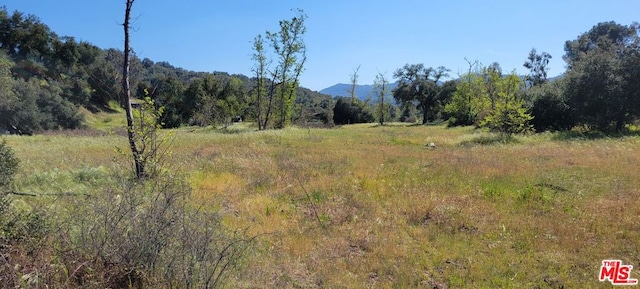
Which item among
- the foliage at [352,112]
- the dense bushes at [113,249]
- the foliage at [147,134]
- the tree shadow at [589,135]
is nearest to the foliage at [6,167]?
the dense bushes at [113,249]

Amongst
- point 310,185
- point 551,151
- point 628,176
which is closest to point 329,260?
point 310,185

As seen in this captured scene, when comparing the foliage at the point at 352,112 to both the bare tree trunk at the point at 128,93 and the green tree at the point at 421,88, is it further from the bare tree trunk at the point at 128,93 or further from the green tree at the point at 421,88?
the bare tree trunk at the point at 128,93

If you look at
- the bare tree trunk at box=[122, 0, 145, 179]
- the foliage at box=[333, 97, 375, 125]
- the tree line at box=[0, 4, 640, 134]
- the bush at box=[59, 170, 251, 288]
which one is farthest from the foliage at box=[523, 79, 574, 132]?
the foliage at box=[333, 97, 375, 125]

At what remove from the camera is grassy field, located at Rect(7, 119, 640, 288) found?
509 cm

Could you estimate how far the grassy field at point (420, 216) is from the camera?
5086mm

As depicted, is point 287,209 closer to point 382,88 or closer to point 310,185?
point 310,185

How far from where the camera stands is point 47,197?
21.8 feet

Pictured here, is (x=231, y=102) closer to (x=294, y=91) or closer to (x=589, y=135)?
(x=294, y=91)

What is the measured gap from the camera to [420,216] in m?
7.39

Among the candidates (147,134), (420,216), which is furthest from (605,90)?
(147,134)

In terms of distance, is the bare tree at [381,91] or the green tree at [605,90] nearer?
the green tree at [605,90]

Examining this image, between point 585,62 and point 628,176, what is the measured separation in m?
19.1

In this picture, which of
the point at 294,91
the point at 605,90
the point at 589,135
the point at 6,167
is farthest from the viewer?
the point at 294,91

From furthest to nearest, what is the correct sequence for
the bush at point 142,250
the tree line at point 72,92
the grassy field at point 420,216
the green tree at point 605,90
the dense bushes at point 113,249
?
the tree line at point 72,92 → the green tree at point 605,90 → the grassy field at point 420,216 → the bush at point 142,250 → the dense bushes at point 113,249
